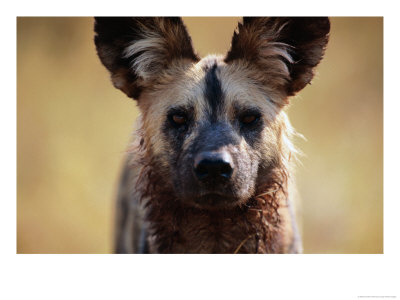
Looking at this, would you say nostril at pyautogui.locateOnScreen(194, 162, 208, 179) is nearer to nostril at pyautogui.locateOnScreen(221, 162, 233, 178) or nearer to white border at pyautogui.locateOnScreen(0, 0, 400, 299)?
nostril at pyautogui.locateOnScreen(221, 162, 233, 178)

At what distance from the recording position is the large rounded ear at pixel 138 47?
3.71 m

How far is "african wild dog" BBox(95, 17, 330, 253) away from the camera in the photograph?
11.7ft

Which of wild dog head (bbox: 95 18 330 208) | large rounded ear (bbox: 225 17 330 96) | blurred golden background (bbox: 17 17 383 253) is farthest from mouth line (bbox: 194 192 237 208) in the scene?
blurred golden background (bbox: 17 17 383 253)

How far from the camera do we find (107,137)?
673cm

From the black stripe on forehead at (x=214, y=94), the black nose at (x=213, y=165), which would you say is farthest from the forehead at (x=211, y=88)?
the black nose at (x=213, y=165)

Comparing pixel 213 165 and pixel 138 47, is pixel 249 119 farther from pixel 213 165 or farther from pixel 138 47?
pixel 138 47

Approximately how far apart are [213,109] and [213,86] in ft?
0.63

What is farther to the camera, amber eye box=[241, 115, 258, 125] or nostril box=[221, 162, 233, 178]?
amber eye box=[241, 115, 258, 125]

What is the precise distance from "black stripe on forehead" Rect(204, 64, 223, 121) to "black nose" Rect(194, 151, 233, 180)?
0.39 meters

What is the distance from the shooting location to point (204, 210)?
365 centimetres

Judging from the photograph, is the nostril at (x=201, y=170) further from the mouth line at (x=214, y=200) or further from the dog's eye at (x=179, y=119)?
the dog's eye at (x=179, y=119)

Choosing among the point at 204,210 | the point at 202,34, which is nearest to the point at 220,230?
the point at 204,210
